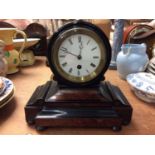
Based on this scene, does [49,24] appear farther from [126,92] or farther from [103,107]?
[103,107]

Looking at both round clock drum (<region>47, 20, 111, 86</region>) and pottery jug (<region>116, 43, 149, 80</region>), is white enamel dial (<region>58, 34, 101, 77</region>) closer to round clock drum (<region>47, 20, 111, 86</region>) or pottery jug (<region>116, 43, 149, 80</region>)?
round clock drum (<region>47, 20, 111, 86</region>)

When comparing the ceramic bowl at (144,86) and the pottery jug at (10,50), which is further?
the pottery jug at (10,50)

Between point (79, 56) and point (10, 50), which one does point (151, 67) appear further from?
point (10, 50)

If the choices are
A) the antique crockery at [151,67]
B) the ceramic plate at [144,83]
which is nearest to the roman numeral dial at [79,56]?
the ceramic plate at [144,83]

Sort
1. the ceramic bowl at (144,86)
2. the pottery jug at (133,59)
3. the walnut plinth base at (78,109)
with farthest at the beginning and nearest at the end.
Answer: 1. the pottery jug at (133,59)
2. the ceramic bowl at (144,86)
3. the walnut plinth base at (78,109)

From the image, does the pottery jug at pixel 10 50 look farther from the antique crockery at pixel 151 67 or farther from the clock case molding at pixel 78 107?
the antique crockery at pixel 151 67

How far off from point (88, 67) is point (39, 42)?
62 cm

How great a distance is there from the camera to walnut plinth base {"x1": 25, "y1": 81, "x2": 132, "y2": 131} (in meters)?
0.51

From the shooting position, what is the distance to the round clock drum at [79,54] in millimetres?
522

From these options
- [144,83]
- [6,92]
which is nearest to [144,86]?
[144,83]

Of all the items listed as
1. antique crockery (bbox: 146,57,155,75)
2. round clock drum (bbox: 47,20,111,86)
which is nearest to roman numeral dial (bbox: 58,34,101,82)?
round clock drum (bbox: 47,20,111,86)

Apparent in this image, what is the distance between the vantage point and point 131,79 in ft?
2.24

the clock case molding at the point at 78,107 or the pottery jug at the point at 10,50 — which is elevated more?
the pottery jug at the point at 10,50

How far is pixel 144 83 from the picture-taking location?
0.64 metres
